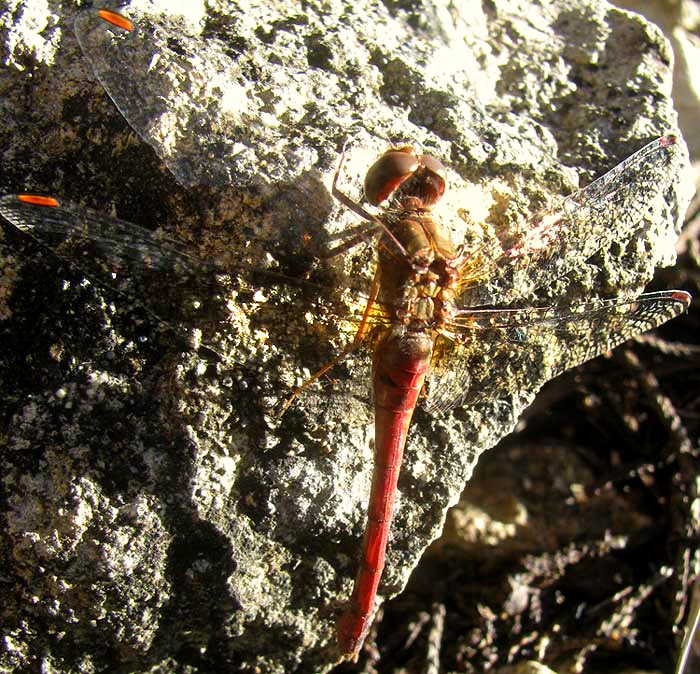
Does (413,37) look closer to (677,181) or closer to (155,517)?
(677,181)

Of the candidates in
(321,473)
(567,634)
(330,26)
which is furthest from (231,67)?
(567,634)

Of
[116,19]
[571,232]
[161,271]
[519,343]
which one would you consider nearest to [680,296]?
[571,232]

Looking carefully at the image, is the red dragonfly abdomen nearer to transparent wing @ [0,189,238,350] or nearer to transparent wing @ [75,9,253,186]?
transparent wing @ [0,189,238,350]

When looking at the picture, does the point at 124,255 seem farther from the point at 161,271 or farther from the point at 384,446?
the point at 384,446

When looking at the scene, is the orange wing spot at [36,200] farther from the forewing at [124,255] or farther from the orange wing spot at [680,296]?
the orange wing spot at [680,296]

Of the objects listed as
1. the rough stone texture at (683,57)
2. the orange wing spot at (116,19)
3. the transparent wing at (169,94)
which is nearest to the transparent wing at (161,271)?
the transparent wing at (169,94)

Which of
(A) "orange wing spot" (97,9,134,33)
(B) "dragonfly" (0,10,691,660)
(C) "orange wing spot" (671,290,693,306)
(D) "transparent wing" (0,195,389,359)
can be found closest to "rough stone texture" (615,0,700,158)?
(B) "dragonfly" (0,10,691,660)
